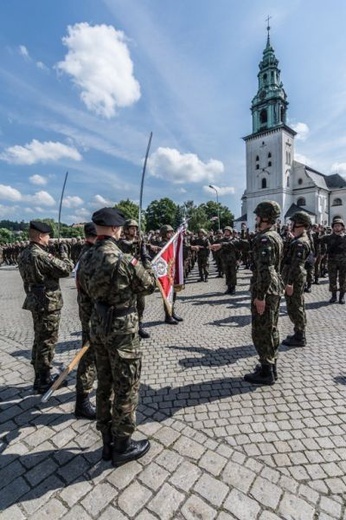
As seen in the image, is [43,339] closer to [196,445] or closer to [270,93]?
[196,445]

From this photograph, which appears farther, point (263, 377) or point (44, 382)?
point (263, 377)

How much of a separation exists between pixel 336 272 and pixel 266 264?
625 centimetres

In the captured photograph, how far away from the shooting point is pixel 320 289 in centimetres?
1092

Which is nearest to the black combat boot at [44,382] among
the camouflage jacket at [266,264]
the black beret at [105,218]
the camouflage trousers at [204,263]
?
the black beret at [105,218]

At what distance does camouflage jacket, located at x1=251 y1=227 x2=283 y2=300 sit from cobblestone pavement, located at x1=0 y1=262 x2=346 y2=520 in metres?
1.35

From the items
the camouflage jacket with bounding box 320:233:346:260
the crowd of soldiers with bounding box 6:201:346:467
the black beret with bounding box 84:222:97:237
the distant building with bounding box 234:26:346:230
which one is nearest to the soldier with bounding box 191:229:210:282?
the camouflage jacket with bounding box 320:233:346:260

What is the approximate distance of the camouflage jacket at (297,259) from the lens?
17.9ft

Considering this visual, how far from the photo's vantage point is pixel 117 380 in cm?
259

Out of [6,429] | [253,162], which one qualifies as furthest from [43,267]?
[253,162]

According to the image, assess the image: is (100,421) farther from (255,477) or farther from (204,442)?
(255,477)

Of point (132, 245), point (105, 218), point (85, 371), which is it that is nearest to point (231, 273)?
point (132, 245)

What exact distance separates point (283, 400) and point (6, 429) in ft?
10.9

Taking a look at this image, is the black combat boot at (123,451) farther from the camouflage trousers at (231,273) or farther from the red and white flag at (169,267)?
the camouflage trousers at (231,273)

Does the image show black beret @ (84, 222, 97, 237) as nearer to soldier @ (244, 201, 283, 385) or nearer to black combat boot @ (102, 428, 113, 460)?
soldier @ (244, 201, 283, 385)
